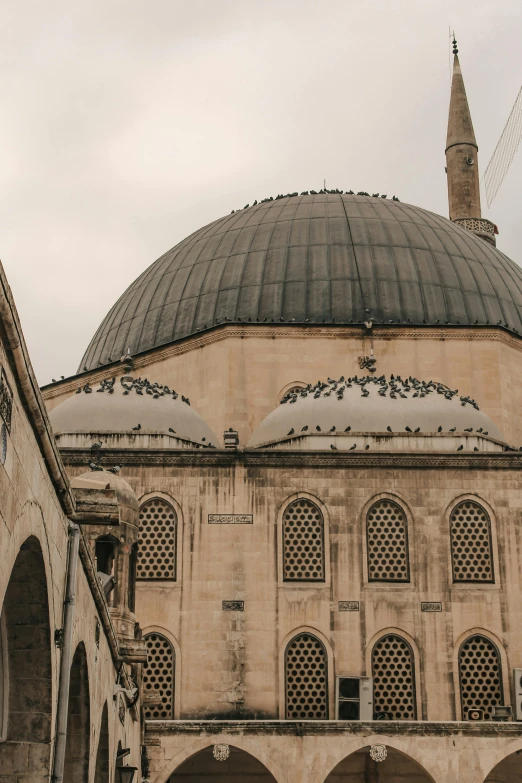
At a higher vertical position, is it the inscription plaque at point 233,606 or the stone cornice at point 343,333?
the stone cornice at point 343,333

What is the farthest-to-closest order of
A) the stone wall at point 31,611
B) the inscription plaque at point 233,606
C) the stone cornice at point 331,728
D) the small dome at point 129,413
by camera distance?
the small dome at point 129,413 < the inscription plaque at point 233,606 < the stone cornice at point 331,728 < the stone wall at point 31,611

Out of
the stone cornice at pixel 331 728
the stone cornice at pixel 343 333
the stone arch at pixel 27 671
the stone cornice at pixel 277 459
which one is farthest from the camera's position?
the stone cornice at pixel 343 333

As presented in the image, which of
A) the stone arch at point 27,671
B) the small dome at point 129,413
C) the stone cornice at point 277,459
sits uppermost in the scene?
the small dome at point 129,413

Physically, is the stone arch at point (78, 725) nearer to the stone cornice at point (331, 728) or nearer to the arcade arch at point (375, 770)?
the stone cornice at point (331, 728)

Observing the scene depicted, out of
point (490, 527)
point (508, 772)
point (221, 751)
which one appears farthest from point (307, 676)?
point (490, 527)

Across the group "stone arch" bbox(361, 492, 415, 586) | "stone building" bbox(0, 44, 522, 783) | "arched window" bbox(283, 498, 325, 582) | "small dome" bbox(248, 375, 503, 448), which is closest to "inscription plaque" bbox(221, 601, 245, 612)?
"stone building" bbox(0, 44, 522, 783)

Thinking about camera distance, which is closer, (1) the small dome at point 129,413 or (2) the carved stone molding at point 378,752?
(2) the carved stone molding at point 378,752

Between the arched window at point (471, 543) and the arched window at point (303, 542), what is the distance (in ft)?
7.75

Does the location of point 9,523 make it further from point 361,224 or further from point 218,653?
point 361,224

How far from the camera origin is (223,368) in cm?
2589

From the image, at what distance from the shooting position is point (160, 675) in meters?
21.1

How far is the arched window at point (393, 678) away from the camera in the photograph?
2109cm

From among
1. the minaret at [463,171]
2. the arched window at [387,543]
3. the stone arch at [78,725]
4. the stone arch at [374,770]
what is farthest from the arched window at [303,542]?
the minaret at [463,171]

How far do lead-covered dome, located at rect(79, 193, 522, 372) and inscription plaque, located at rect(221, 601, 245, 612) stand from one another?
752cm
